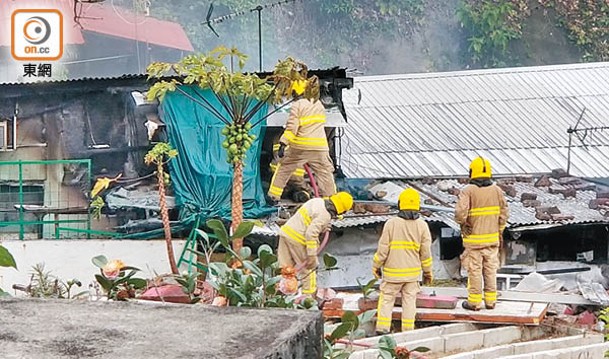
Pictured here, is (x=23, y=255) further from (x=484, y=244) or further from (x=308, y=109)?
(x=484, y=244)

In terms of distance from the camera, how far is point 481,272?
9.54m

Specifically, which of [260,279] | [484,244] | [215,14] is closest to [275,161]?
[484,244]

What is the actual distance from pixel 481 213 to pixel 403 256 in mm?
993

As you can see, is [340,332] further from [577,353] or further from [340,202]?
[340,202]

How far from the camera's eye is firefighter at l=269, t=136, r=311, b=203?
12193 mm

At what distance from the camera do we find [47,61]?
1539cm

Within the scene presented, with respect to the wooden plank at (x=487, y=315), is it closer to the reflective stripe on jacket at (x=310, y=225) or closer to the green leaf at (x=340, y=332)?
the reflective stripe on jacket at (x=310, y=225)

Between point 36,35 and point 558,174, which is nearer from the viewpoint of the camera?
point 558,174

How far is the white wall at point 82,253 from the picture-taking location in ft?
39.0

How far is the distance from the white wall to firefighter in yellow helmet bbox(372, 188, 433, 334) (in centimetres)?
368

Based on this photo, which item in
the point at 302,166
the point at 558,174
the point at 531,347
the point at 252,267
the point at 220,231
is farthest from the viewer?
the point at 558,174

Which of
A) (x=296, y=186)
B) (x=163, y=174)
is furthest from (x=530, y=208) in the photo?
(x=163, y=174)

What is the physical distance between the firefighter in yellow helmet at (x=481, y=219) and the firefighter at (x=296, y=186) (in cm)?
304

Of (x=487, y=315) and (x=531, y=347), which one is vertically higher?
(x=487, y=315)
